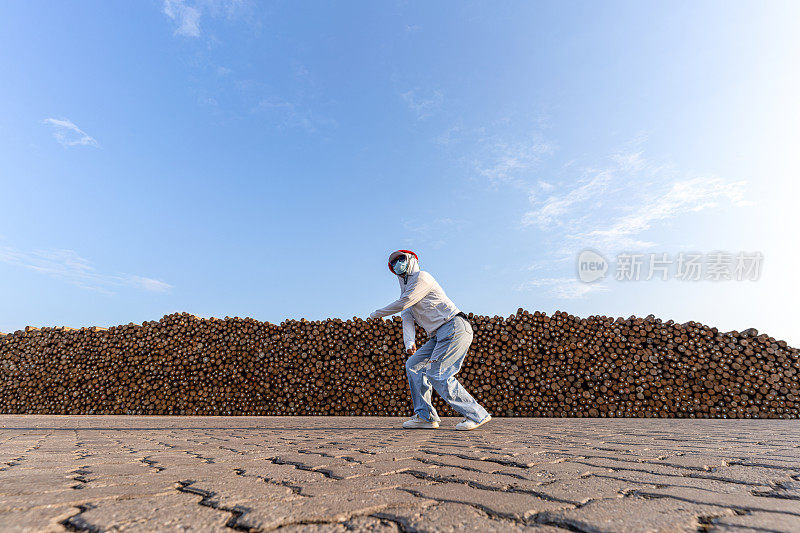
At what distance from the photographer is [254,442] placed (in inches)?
135

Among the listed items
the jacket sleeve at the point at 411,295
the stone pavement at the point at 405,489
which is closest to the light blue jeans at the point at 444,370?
the jacket sleeve at the point at 411,295

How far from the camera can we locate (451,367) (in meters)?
4.30

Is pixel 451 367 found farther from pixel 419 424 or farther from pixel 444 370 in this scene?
pixel 419 424

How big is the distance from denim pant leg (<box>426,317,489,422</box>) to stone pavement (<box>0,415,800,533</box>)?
54.6 inches

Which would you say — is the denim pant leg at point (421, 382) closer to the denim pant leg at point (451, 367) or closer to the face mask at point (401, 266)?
the denim pant leg at point (451, 367)

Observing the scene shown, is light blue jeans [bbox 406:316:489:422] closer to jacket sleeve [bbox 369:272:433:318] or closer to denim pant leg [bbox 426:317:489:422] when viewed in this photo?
denim pant leg [bbox 426:317:489:422]

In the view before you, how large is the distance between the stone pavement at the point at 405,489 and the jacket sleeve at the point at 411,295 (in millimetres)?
1629

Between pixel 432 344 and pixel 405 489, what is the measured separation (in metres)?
2.93

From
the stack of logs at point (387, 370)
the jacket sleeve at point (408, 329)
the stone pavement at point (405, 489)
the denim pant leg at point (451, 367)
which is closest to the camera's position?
the stone pavement at point (405, 489)

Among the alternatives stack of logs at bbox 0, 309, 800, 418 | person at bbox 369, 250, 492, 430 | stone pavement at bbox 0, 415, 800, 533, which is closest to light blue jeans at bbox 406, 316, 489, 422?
person at bbox 369, 250, 492, 430

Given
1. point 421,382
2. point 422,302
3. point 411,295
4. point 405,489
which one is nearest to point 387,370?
point 421,382

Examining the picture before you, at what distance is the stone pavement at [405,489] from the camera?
125 cm

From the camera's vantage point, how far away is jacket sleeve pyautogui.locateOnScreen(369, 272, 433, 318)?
14.0 ft

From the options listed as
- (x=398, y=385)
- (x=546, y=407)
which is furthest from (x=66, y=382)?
(x=546, y=407)
